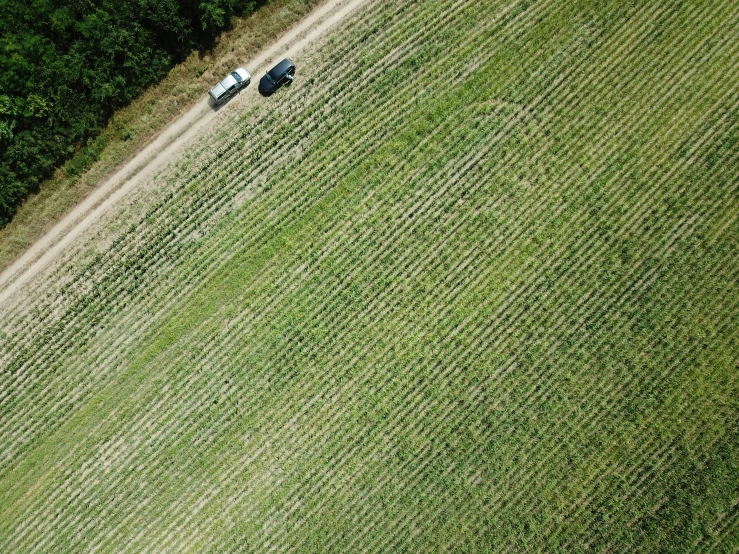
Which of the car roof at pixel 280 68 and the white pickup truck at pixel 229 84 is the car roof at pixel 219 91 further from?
the car roof at pixel 280 68

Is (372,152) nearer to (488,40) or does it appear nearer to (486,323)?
(488,40)

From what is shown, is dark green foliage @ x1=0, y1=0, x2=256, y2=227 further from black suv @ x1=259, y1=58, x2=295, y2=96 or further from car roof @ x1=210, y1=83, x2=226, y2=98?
black suv @ x1=259, y1=58, x2=295, y2=96

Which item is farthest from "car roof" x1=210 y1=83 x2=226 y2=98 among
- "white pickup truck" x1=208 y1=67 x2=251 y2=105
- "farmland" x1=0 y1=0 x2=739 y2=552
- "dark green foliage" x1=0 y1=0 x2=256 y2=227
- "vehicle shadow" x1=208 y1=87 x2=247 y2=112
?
"dark green foliage" x1=0 y1=0 x2=256 y2=227

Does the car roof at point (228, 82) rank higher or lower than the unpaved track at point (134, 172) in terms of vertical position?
higher

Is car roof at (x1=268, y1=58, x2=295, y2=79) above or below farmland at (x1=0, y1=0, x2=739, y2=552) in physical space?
above

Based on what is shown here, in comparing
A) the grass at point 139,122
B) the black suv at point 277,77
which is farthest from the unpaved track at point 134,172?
the black suv at point 277,77

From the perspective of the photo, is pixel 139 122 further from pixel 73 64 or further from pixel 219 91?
pixel 219 91

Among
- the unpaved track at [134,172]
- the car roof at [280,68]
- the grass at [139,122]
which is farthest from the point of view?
the unpaved track at [134,172]

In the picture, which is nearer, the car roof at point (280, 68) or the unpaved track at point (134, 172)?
the car roof at point (280, 68)
